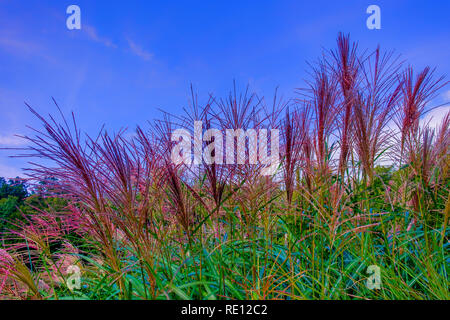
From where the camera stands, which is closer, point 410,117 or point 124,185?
point 124,185

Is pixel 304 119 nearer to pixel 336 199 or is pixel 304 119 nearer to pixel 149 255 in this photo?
pixel 336 199

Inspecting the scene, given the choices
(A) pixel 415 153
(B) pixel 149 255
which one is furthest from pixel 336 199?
(A) pixel 415 153

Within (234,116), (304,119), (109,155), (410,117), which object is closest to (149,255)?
(109,155)

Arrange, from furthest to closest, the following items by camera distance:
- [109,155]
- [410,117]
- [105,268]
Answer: [410,117], [105,268], [109,155]

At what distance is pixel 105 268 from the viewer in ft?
6.71

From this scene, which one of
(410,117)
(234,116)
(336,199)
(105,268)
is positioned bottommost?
(105,268)

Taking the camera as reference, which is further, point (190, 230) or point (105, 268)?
point (105, 268)

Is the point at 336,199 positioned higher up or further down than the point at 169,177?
further down

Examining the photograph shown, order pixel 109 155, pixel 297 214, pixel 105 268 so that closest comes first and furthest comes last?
pixel 109 155
pixel 105 268
pixel 297 214

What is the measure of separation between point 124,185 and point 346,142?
1.66 metres

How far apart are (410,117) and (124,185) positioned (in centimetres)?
271

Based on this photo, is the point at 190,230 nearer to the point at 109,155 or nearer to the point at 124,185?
the point at 124,185

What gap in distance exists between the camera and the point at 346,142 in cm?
227

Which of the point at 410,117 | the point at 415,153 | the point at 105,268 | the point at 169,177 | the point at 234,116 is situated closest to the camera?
the point at 169,177
